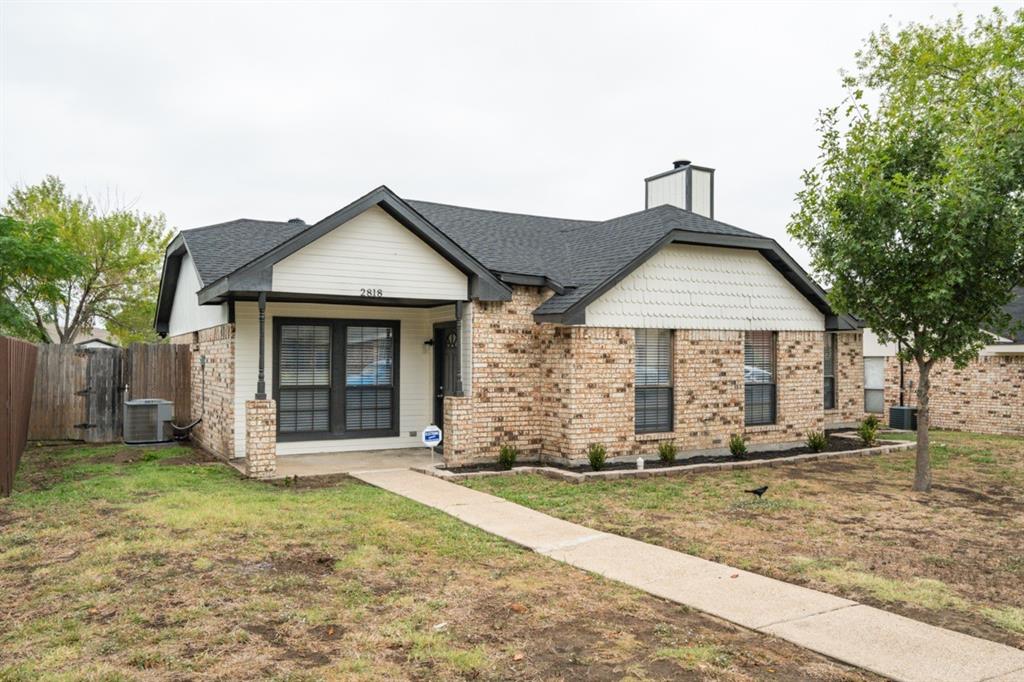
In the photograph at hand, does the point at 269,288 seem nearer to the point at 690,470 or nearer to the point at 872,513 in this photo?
the point at 690,470

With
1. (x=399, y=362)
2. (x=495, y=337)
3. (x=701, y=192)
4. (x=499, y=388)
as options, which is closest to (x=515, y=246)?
(x=495, y=337)

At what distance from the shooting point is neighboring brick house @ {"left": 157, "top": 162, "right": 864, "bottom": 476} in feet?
39.5

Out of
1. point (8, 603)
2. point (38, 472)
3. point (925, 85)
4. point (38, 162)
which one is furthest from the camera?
point (38, 162)

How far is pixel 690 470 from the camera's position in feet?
40.9

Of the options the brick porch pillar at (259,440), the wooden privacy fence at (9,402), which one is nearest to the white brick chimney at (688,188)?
the brick porch pillar at (259,440)

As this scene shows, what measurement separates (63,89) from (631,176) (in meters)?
25.5

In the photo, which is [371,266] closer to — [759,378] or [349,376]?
[349,376]

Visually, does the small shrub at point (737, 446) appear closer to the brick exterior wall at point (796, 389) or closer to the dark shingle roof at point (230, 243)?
the brick exterior wall at point (796, 389)

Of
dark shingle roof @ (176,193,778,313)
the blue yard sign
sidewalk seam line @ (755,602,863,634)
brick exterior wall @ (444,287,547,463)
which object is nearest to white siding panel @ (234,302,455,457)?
dark shingle roof @ (176,193,778,313)

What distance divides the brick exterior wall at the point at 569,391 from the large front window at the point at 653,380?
0.57 ft

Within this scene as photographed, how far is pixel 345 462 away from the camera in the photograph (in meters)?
12.8

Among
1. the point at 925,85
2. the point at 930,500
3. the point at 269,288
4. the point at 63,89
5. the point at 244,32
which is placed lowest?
the point at 930,500

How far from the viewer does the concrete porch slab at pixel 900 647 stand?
14.5 feet

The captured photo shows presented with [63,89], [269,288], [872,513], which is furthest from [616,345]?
[63,89]
